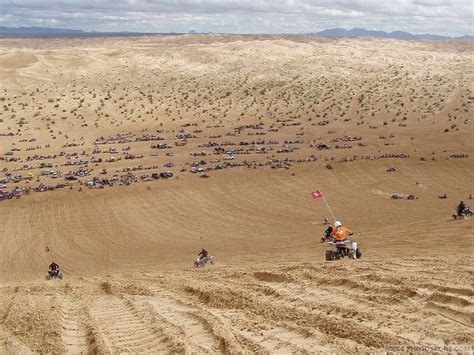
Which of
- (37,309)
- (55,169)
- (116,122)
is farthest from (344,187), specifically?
(116,122)

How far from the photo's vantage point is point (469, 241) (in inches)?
670

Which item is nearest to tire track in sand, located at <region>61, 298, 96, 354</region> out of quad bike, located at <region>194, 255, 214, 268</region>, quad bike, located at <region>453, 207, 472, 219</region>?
quad bike, located at <region>194, 255, 214, 268</region>

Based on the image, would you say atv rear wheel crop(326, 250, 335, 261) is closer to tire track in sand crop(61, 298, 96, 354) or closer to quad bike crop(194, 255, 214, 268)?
quad bike crop(194, 255, 214, 268)

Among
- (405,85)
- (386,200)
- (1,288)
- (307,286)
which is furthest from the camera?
(405,85)

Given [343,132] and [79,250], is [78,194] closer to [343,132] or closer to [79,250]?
[79,250]

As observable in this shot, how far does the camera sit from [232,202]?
31422mm

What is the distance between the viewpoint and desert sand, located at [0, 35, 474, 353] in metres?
9.75

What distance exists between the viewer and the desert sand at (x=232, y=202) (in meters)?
9.75

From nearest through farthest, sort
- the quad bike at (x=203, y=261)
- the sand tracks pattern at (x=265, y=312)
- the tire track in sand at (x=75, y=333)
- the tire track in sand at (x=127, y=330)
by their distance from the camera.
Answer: the sand tracks pattern at (x=265, y=312), the tire track in sand at (x=127, y=330), the tire track in sand at (x=75, y=333), the quad bike at (x=203, y=261)

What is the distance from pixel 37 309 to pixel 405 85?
2662 inches

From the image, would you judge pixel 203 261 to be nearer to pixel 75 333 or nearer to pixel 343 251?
pixel 343 251

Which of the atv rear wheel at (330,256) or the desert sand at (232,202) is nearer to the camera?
the desert sand at (232,202)

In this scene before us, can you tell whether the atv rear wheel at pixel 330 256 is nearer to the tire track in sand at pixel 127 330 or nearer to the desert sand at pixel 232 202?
the desert sand at pixel 232 202

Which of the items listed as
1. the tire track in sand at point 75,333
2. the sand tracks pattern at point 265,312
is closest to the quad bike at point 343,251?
the sand tracks pattern at point 265,312
